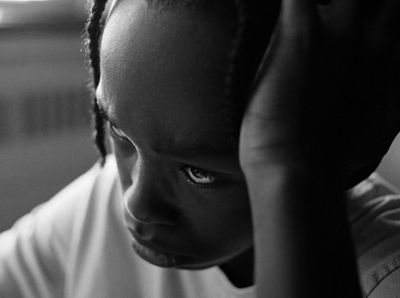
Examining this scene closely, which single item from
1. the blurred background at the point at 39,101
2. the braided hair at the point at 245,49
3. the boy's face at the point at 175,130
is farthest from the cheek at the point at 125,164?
Answer: the blurred background at the point at 39,101

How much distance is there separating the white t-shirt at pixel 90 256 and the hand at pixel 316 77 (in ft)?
0.91

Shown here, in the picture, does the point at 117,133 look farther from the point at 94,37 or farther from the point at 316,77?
the point at 316,77

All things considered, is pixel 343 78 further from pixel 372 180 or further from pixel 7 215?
pixel 7 215

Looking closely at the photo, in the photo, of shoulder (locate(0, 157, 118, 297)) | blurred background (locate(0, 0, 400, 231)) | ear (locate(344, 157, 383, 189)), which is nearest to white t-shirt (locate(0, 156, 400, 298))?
shoulder (locate(0, 157, 118, 297))

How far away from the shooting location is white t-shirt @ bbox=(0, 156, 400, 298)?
31.3 inches

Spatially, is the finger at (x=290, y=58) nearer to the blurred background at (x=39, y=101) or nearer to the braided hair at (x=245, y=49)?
the braided hair at (x=245, y=49)

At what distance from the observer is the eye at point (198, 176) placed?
0.55 m

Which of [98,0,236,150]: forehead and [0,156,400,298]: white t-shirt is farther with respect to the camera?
[0,156,400,298]: white t-shirt

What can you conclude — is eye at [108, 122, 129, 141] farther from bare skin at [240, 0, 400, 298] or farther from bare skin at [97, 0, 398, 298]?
bare skin at [240, 0, 400, 298]

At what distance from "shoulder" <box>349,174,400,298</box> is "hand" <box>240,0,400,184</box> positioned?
0.19 meters

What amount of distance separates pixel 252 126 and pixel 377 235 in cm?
28

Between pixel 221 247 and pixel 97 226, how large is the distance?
0.29 meters

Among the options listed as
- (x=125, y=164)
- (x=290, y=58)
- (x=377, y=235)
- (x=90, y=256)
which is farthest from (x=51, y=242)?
(x=290, y=58)

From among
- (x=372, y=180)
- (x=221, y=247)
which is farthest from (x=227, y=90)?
(x=372, y=180)
